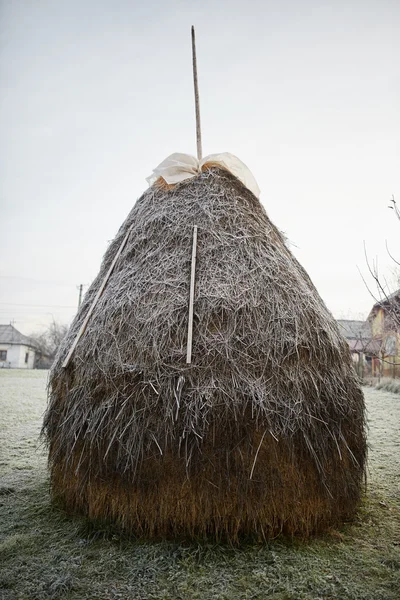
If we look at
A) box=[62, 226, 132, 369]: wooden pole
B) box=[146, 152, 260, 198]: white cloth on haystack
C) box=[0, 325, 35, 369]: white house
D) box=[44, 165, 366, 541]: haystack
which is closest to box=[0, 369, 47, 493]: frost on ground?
box=[44, 165, 366, 541]: haystack

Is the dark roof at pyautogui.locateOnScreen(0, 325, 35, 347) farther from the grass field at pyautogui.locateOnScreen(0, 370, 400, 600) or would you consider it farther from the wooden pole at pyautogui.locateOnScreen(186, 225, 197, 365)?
the wooden pole at pyautogui.locateOnScreen(186, 225, 197, 365)

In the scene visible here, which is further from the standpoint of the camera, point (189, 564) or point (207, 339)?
point (207, 339)

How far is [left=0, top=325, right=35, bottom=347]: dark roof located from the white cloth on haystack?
45.0 metres

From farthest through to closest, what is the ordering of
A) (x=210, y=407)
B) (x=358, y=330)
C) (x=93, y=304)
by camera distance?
(x=358, y=330)
(x=93, y=304)
(x=210, y=407)

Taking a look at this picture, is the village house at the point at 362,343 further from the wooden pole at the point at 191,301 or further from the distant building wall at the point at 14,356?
the distant building wall at the point at 14,356

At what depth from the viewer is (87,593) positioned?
2971 mm

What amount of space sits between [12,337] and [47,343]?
868 centimetres

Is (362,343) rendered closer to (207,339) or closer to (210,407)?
(207,339)

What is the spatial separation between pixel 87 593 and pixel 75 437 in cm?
126

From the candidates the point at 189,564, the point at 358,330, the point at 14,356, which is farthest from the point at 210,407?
the point at 14,356

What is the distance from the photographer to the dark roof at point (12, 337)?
1790 inches

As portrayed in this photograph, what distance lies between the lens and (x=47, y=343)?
5481 cm

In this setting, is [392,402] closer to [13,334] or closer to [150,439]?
[150,439]

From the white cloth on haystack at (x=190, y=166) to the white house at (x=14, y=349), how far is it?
43.4 m
